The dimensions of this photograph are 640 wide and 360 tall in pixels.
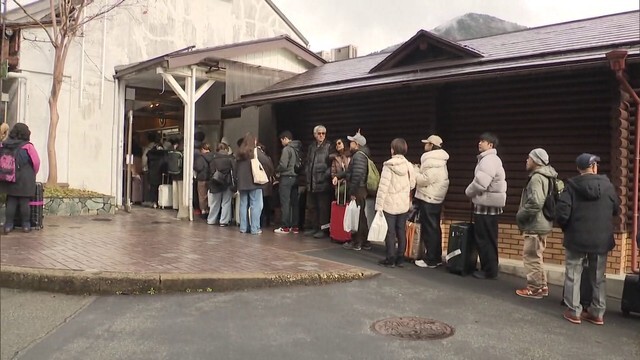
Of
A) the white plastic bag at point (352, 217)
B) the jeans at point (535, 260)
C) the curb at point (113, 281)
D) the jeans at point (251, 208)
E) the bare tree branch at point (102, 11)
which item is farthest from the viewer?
the bare tree branch at point (102, 11)

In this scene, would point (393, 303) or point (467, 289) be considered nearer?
point (393, 303)

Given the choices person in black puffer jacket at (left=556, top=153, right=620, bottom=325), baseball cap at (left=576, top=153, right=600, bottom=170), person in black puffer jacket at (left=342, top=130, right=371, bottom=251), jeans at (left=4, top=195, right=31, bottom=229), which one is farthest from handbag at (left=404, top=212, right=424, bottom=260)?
jeans at (left=4, top=195, right=31, bottom=229)

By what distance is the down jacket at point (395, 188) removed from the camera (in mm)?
7211

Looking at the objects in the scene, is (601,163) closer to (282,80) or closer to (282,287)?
(282,287)

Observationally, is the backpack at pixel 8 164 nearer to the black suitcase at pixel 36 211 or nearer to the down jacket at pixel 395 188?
the black suitcase at pixel 36 211

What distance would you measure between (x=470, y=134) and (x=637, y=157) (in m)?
2.39

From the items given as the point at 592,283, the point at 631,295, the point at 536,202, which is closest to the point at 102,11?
the point at 536,202

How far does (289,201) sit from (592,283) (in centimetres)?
563

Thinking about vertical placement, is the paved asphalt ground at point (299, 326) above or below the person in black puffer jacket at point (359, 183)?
below

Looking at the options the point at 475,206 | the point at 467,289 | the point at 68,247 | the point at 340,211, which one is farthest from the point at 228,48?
the point at 467,289

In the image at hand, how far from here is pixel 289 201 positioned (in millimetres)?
9719

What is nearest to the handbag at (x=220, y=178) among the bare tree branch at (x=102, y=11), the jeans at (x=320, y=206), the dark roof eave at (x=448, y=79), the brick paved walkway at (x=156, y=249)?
the brick paved walkway at (x=156, y=249)

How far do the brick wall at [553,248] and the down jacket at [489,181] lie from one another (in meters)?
1.07

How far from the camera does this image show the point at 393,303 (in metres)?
5.58
